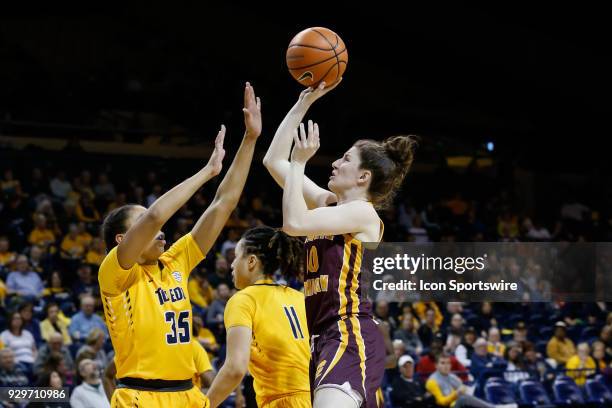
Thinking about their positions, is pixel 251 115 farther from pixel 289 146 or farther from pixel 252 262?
pixel 252 262

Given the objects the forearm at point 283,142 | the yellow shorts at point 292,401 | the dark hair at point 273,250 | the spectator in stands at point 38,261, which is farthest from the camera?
the spectator in stands at point 38,261

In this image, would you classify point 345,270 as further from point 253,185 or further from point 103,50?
point 103,50

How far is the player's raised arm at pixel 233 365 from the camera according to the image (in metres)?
4.55

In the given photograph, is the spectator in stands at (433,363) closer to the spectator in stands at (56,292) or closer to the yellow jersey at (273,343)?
the spectator in stands at (56,292)

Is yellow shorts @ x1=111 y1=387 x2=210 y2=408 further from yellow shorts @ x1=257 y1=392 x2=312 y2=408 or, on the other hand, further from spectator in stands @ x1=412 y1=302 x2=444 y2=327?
spectator in stands @ x1=412 y1=302 x2=444 y2=327

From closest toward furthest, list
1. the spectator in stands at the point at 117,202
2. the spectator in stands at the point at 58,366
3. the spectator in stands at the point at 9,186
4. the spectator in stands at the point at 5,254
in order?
the spectator in stands at the point at 58,366, the spectator in stands at the point at 5,254, the spectator in stands at the point at 9,186, the spectator in stands at the point at 117,202

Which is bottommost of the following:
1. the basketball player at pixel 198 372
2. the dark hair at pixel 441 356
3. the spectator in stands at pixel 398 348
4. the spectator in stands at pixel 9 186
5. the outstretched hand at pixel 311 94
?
the basketball player at pixel 198 372

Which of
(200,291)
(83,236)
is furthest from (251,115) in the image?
(83,236)

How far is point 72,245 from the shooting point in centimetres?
1235

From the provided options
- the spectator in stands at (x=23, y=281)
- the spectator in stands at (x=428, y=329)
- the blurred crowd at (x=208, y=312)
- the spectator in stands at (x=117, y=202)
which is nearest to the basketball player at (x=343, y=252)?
the blurred crowd at (x=208, y=312)

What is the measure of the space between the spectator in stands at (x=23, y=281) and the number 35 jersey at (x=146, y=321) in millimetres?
6992

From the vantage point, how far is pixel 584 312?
44.7 ft

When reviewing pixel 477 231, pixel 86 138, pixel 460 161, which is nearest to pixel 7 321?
pixel 86 138

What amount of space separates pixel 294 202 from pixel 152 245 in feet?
2.18
